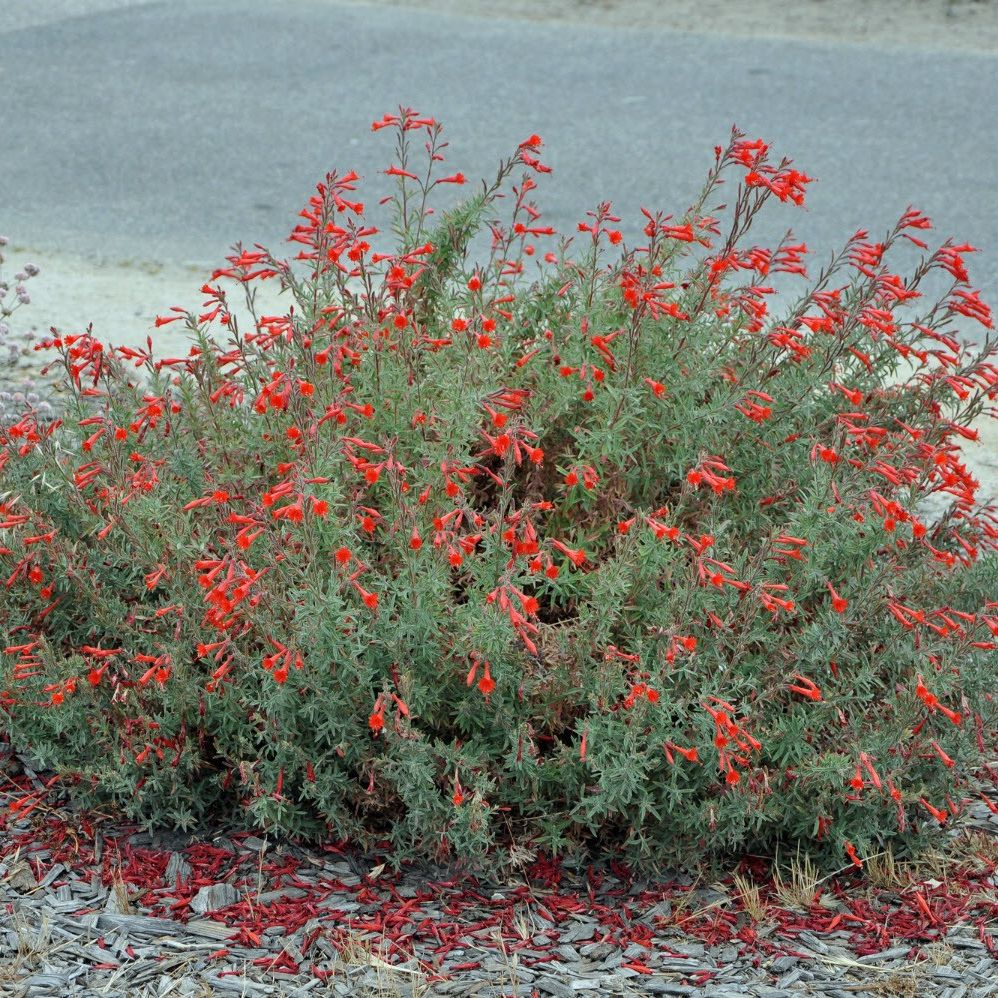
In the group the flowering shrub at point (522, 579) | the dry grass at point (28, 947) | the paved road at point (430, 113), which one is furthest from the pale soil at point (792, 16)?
the dry grass at point (28, 947)

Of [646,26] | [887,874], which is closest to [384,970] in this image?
[887,874]

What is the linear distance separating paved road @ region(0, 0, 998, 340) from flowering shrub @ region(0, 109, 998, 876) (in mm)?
4209

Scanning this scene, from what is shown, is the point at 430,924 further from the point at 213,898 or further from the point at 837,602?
the point at 837,602

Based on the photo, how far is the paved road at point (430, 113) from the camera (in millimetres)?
8383

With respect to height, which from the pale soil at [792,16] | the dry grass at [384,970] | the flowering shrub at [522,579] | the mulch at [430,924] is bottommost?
the mulch at [430,924]

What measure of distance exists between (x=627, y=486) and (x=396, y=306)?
0.82m

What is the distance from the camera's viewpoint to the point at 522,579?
2.88 meters

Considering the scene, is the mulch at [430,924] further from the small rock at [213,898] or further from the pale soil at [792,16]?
the pale soil at [792,16]

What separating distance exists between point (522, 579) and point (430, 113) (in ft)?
26.3

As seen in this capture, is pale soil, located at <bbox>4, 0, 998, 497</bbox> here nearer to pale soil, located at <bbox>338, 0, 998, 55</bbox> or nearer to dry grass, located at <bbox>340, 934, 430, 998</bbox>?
pale soil, located at <bbox>338, 0, 998, 55</bbox>

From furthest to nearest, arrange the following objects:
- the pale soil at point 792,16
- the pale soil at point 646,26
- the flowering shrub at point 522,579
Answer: the pale soil at point 792,16 → the pale soil at point 646,26 → the flowering shrub at point 522,579

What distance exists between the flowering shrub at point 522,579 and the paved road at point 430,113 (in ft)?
13.8

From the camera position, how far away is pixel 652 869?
3104mm

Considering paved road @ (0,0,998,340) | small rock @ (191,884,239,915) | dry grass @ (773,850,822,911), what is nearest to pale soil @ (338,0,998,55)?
paved road @ (0,0,998,340)
